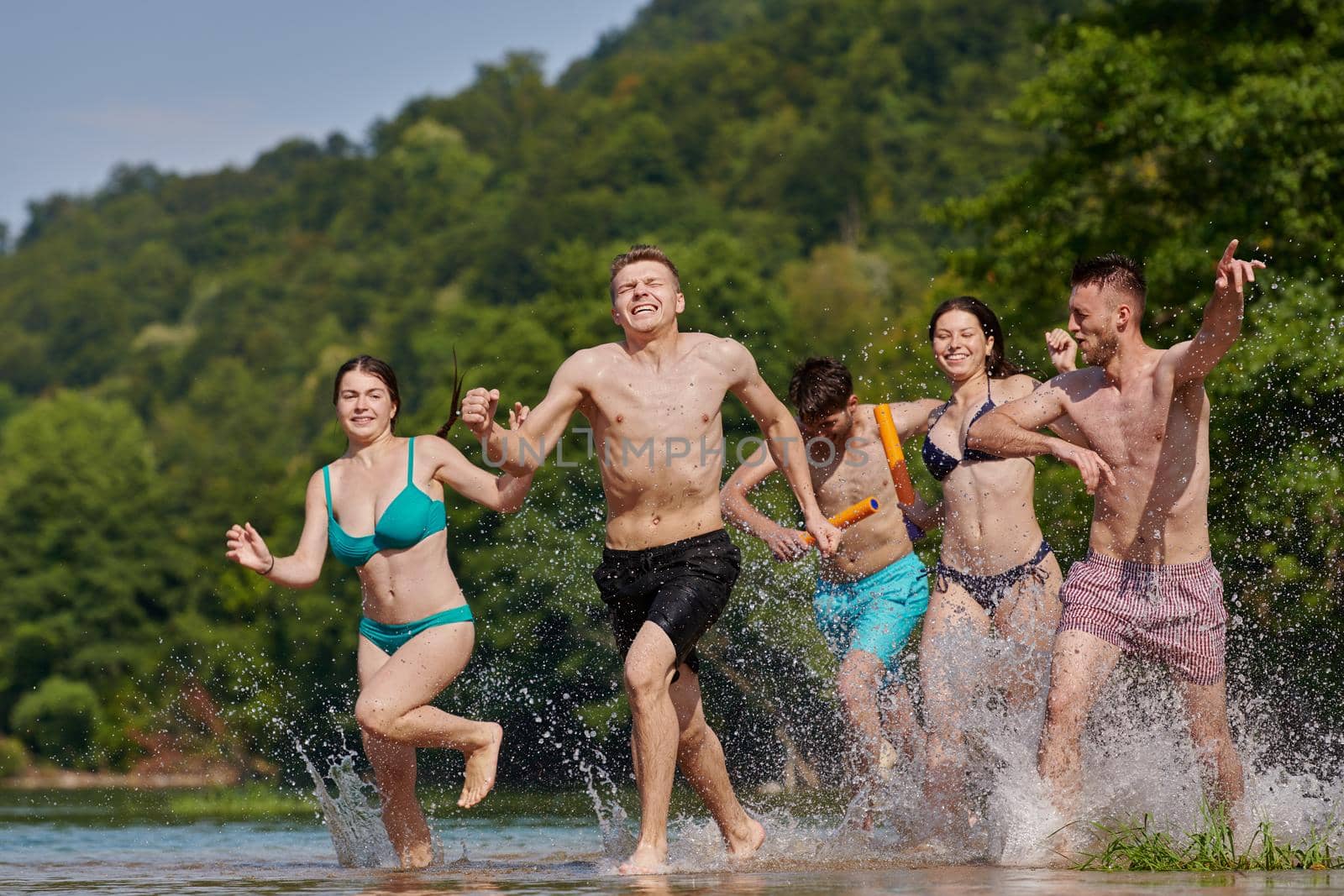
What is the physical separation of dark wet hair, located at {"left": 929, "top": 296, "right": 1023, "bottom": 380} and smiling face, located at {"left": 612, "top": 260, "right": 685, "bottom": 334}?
1.54m

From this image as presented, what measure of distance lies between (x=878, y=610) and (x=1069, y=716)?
84.0 inches

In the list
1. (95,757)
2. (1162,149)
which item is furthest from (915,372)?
(95,757)

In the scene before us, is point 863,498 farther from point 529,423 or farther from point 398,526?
point 398,526

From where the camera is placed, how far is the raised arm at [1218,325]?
23.6ft

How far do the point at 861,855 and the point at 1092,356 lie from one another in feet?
7.70

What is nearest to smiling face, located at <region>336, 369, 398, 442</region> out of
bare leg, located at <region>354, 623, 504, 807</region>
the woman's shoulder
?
bare leg, located at <region>354, 623, 504, 807</region>

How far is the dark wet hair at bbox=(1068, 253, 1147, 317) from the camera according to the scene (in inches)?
308

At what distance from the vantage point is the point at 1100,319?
25.7ft

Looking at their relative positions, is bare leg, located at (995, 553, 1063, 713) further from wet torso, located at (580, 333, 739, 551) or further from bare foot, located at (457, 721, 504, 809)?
bare foot, located at (457, 721, 504, 809)

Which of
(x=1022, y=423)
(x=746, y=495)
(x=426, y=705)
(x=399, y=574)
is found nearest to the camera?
(x=1022, y=423)

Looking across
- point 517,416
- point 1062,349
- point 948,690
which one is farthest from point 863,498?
point 517,416

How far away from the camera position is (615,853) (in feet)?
30.0

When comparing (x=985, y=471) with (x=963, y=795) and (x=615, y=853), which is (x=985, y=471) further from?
(x=615, y=853)

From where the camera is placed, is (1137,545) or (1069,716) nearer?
(1069,716)
